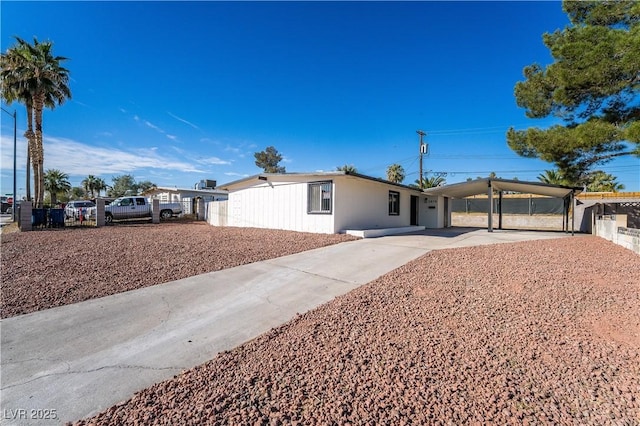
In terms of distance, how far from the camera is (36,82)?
15039 millimetres

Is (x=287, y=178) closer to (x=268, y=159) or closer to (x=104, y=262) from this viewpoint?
(x=104, y=262)

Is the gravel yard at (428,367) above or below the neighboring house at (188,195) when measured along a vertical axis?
below

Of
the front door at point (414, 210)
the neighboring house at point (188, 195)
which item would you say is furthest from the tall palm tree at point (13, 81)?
the front door at point (414, 210)

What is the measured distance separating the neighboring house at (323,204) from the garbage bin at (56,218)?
7.11 m

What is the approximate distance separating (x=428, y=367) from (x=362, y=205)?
10144mm

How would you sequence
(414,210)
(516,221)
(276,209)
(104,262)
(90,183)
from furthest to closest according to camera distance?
(90,183) < (516,221) < (414,210) < (276,209) < (104,262)

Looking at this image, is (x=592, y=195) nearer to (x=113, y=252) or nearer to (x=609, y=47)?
(x=609, y=47)

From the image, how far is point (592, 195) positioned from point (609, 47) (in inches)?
481

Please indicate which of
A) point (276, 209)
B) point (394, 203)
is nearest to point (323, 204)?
point (276, 209)

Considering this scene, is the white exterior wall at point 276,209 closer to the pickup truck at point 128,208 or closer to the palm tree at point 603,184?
the pickup truck at point 128,208

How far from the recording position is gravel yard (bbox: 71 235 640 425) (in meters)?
1.90

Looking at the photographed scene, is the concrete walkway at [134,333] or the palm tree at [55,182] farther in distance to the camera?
the palm tree at [55,182]

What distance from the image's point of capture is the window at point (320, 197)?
11.1 m

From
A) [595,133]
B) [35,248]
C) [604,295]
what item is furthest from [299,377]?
[595,133]
